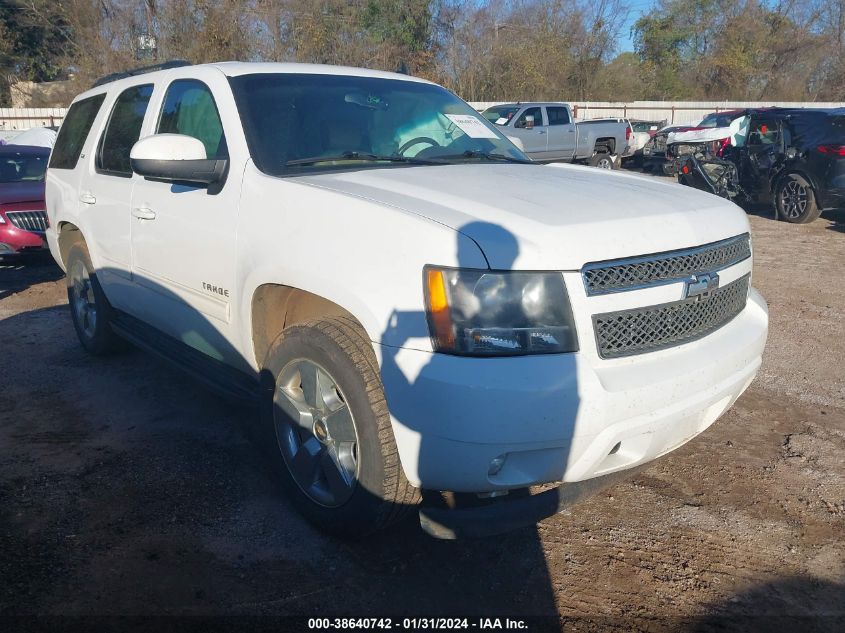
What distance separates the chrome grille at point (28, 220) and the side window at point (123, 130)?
4.29m

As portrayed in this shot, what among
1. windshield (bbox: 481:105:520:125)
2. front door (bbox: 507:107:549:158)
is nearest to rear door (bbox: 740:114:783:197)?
front door (bbox: 507:107:549:158)

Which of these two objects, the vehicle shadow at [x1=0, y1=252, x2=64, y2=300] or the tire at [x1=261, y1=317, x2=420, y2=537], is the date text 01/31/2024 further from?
the vehicle shadow at [x1=0, y1=252, x2=64, y2=300]

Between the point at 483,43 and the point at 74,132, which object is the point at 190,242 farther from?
the point at 483,43

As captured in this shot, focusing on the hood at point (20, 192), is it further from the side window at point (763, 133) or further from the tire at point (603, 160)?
the tire at point (603, 160)

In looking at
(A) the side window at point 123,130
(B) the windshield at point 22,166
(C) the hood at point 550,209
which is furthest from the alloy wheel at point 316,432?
(B) the windshield at point 22,166

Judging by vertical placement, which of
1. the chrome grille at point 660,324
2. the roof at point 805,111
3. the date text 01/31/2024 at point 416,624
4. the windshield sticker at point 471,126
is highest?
the windshield sticker at point 471,126

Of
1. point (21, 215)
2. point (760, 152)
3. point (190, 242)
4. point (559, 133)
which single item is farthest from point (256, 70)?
point (559, 133)

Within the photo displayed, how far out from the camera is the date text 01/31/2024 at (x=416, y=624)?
2535 mm

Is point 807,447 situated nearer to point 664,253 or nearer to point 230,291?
point 664,253

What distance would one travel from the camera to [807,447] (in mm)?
3904

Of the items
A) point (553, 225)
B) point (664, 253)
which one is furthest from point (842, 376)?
point (553, 225)

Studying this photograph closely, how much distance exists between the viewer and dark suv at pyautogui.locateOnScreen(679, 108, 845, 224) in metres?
10.9

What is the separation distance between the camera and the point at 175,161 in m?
3.26

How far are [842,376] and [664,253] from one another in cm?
318
